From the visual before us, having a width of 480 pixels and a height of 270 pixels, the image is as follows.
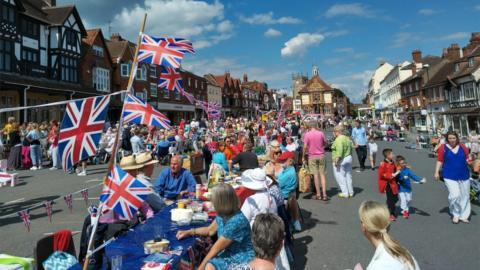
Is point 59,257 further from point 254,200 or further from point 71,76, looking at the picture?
point 71,76

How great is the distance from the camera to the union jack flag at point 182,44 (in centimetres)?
568

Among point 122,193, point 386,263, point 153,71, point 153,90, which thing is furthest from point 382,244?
point 153,71

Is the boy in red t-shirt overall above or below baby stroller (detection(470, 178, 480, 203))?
above

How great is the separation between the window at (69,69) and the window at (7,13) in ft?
17.3

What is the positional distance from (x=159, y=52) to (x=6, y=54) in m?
23.8

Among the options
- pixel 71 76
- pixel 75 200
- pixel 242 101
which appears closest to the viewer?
pixel 75 200

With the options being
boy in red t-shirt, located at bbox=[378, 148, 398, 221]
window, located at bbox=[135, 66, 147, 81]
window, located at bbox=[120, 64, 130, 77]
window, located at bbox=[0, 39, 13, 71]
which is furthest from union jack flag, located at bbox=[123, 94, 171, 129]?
window, located at bbox=[135, 66, 147, 81]

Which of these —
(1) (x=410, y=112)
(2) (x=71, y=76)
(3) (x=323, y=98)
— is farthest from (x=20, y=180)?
(3) (x=323, y=98)

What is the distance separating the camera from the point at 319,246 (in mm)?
5555

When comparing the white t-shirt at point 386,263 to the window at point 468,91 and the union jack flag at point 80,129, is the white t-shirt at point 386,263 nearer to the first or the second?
the union jack flag at point 80,129

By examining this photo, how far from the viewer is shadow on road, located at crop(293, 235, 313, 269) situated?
4898mm

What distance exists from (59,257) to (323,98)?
113m

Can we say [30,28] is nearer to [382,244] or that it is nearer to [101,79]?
[101,79]

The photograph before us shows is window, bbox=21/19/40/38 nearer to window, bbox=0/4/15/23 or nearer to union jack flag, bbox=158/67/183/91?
window, bbox=0/4/15/23
